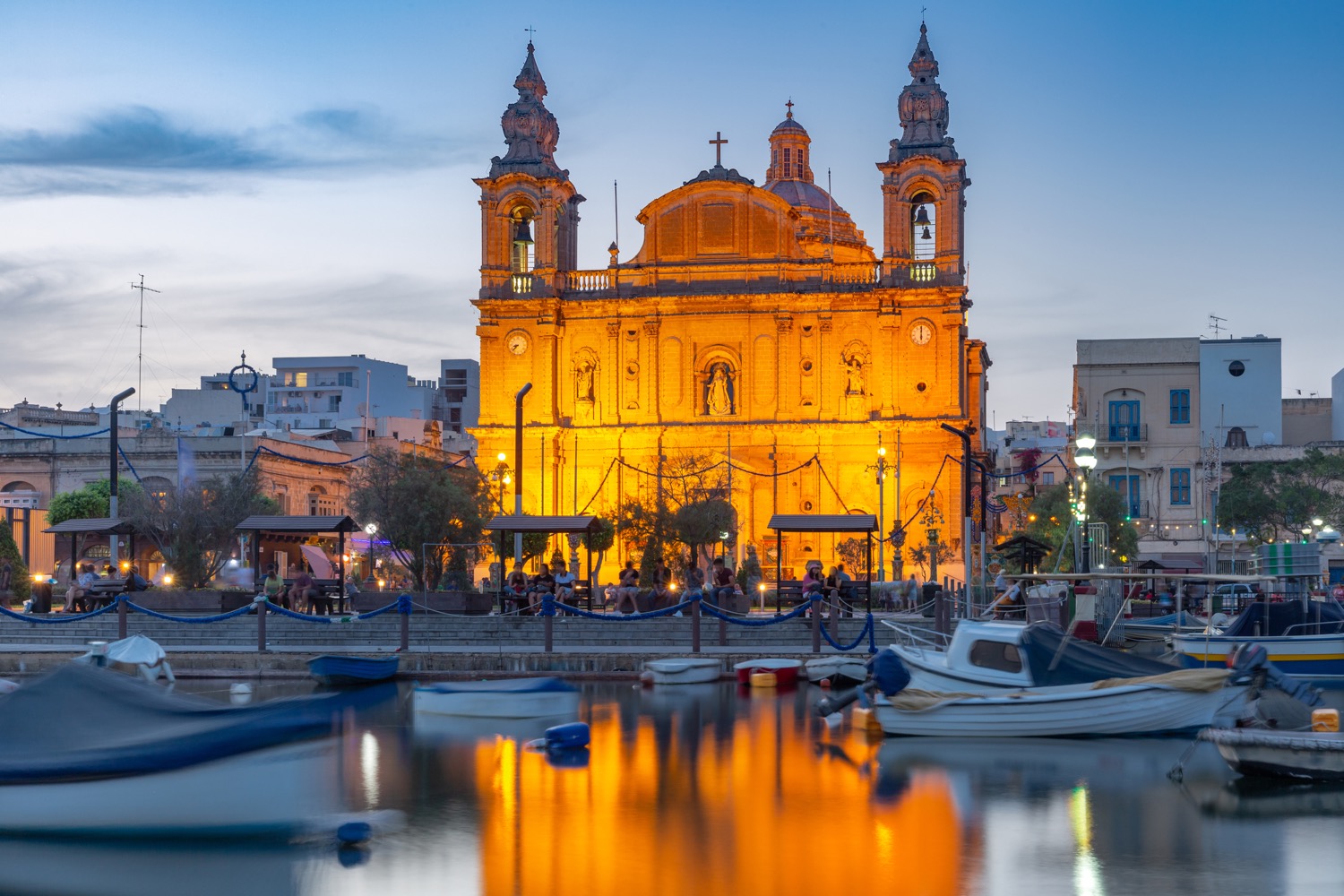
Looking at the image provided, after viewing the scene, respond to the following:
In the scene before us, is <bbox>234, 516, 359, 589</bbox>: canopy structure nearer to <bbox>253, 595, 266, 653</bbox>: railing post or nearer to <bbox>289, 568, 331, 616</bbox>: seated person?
<bbox>289, 568, 331, 616</bbox>: seated person

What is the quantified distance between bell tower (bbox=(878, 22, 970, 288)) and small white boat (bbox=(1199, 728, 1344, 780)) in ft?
149

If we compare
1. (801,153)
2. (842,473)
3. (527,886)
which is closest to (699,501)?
(842,473)

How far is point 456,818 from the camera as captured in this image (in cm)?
1623

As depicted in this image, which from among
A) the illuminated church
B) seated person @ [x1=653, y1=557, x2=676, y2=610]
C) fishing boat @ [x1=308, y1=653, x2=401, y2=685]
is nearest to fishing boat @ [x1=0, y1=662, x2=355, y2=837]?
fishing boat @ [x1=308, y1=653, x2=401, y2=685]

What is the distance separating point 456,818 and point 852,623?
52.6ft

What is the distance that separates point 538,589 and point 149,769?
19855 millimetres

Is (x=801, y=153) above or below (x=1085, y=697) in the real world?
above

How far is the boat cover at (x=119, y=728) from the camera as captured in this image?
49.5ft

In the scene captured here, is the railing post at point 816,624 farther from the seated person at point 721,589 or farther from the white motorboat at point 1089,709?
the white motorboat at point 1089,709

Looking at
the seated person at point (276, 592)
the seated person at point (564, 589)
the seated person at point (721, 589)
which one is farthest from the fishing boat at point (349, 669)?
the seated person at point (721, 589)

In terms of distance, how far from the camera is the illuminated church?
60.9m

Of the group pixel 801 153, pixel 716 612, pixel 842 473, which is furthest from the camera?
pixel 801 153

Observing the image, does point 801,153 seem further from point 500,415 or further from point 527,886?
point 527,886

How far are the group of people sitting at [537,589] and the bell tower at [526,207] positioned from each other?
2900 centimetres
